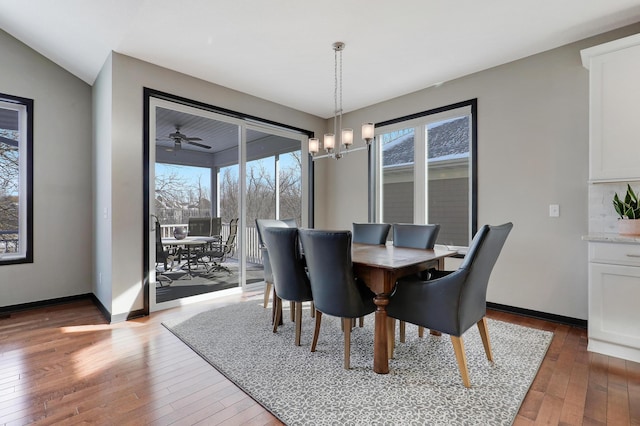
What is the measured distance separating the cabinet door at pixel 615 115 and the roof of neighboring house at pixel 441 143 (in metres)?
1.30

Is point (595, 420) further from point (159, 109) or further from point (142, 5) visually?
point (159, 109)

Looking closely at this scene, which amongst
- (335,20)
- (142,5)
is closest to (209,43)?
(142,5)

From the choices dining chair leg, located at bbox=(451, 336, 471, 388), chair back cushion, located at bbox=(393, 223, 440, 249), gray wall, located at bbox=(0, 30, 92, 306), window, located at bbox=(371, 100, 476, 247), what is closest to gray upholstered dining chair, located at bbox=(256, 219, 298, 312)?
chair back cushion, located at bbox=(393, 223, 440, 249)

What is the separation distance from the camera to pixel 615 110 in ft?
8.09

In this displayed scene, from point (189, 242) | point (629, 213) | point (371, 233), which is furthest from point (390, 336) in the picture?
point (189, 242)

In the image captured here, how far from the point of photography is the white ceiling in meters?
2.45

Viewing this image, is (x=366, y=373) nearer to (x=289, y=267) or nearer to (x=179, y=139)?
(x=289, y=267)

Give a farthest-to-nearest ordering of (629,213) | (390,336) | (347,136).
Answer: (347,136), (629,213), (390,336)

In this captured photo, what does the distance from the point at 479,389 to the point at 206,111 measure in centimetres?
387

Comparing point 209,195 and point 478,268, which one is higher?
point 209,195

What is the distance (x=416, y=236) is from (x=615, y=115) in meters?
1.85

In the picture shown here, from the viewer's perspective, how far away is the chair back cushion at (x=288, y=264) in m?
→ 2.39

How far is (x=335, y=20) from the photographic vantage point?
2.61m

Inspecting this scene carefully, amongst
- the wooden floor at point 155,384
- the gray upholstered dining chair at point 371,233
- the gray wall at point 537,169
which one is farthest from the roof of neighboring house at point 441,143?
the wooden floor at point 155,384
